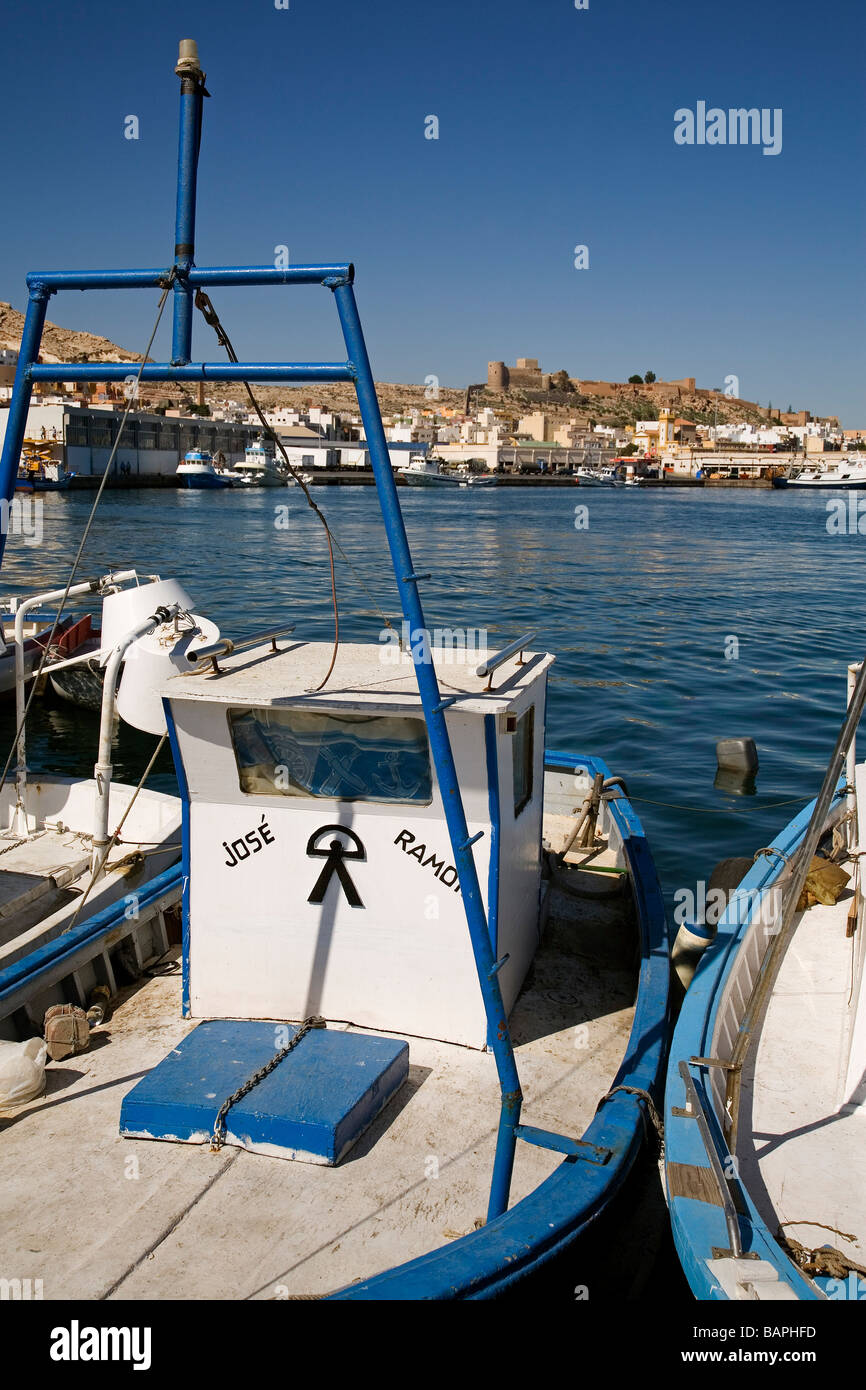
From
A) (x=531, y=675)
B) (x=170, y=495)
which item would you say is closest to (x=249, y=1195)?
(x=531, y=675)

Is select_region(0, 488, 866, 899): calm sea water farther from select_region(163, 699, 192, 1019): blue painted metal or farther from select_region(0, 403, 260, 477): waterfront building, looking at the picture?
select_region(0, 403, 260, 477): waterfront building

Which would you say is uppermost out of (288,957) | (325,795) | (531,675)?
(531,675)

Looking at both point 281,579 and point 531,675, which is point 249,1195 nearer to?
point 531,675

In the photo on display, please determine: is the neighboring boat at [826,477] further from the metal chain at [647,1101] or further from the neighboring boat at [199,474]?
the metal chain at [647,1101]

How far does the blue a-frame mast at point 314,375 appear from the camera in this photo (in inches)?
163

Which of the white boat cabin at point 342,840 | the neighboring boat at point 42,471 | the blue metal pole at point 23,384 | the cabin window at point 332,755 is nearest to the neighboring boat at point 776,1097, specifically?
the white boat cabin at point 342,840

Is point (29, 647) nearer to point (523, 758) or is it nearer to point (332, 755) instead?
point (332, 755)

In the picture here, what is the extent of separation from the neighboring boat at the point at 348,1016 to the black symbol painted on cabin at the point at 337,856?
0.01 metres

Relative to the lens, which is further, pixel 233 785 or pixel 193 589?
pixel 193 589

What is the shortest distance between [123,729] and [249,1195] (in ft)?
56.5

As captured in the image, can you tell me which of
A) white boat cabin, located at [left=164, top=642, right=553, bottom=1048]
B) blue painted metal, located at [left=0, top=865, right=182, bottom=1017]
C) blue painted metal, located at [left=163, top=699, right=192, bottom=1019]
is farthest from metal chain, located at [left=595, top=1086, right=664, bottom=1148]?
blue painted metal, located at [left=0, top=865, right=182, bottom=1017]

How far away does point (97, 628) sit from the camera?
23.8 m
